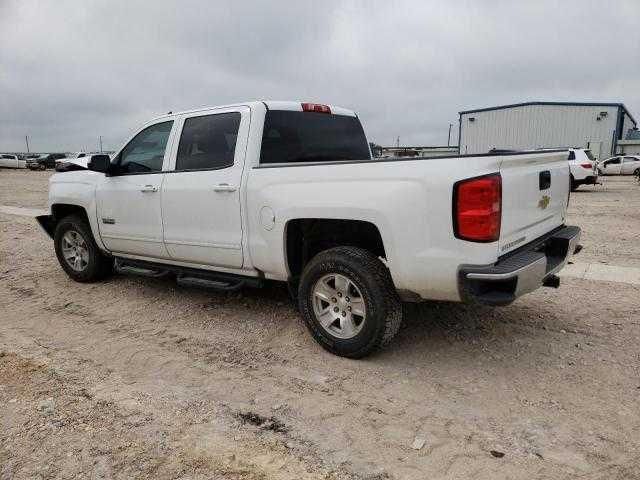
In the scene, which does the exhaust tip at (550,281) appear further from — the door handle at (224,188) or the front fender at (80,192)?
the front fender at (80,192)

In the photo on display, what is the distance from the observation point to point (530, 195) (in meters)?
3.33

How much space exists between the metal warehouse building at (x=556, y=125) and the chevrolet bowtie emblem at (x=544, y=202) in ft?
108

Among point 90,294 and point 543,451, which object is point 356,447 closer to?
point 543,451

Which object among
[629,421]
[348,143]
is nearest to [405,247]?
[629,421]

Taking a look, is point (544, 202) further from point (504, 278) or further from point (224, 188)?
point (224, 188)

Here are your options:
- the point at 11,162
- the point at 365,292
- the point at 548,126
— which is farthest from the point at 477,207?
the point at 11,162

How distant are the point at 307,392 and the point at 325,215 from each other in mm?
1223

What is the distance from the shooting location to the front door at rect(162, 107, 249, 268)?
4051 mm

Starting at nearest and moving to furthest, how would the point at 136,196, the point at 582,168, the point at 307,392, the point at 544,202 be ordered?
the point at 307,392, the point at 544,202, the point at 136,196, the point at 582,168

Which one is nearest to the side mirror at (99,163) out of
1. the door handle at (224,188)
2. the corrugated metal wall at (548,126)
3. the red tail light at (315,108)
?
the door handle at (224,188)

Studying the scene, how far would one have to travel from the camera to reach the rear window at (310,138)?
4180mm

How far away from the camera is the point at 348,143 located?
193 inches

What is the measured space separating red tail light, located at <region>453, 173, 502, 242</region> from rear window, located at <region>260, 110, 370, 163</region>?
183 cm

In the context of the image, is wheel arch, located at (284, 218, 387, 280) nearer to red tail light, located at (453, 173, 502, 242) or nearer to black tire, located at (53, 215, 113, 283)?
red tail light, located at (453, 173, 502, 242)
